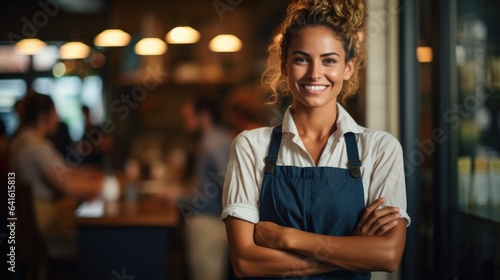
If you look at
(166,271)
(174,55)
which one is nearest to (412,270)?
(166,271)

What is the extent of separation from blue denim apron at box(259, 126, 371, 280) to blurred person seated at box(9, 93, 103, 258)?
7.96ft

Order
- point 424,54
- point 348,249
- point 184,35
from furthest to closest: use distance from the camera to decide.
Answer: point 184,35, point 424,54, point 348,249

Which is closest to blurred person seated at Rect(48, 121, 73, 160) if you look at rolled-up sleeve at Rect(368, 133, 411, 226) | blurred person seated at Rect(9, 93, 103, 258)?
blurred person seated at Rect(9, 93, 103, 258)

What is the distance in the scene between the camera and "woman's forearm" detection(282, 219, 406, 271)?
1878mm

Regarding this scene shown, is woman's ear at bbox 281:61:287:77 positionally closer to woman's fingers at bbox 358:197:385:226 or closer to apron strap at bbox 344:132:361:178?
apron strap at bbox 344:132:361:178

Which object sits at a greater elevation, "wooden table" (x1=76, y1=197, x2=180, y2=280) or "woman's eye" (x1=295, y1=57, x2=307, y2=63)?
"woman's eye" (x1=295, y1=57, x2=307, y2=63)

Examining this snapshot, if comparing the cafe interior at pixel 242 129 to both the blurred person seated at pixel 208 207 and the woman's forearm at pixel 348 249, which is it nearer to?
the blurred person seated at pixel 208 207

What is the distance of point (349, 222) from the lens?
196 centimetres

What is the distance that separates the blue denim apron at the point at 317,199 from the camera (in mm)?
1950

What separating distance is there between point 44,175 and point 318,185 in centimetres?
263

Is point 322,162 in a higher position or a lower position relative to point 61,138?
lower

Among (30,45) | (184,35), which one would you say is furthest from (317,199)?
(30,45)

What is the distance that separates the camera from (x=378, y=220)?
192 cm

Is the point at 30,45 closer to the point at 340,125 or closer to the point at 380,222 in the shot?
the point at 340,125
